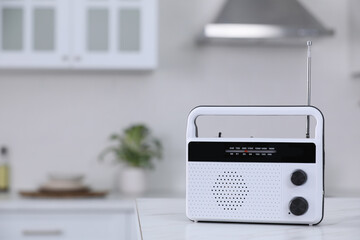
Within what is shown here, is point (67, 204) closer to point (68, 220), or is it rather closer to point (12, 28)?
point (68, 220)

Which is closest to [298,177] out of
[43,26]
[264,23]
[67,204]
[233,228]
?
[233,228]

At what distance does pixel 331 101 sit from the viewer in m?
3.38

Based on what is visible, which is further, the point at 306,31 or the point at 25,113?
the point at 25,113

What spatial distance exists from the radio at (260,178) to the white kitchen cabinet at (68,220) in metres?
1.55

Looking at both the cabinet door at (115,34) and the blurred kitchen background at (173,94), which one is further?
the blurred kitchen background at (173,94)

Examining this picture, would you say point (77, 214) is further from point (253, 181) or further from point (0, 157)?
point (253, 181)

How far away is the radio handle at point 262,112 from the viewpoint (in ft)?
4.00

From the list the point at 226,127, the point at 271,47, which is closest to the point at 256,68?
the point at 271,47

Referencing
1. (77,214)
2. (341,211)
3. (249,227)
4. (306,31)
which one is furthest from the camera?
(306,31)

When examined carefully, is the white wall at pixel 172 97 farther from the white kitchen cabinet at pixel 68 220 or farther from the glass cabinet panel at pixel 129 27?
the white kitchen cabinet at pixel 68 220

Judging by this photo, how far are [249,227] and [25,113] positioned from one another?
7.57ft

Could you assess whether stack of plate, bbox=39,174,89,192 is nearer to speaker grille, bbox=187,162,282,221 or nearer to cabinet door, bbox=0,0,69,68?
cabinet door, bbox=0,0,69,68

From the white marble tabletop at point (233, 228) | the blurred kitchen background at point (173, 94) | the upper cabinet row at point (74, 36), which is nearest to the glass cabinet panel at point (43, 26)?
the upper cabinet row at point (74, 36)

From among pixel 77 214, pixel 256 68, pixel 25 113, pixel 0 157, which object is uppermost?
pixel 256 68
